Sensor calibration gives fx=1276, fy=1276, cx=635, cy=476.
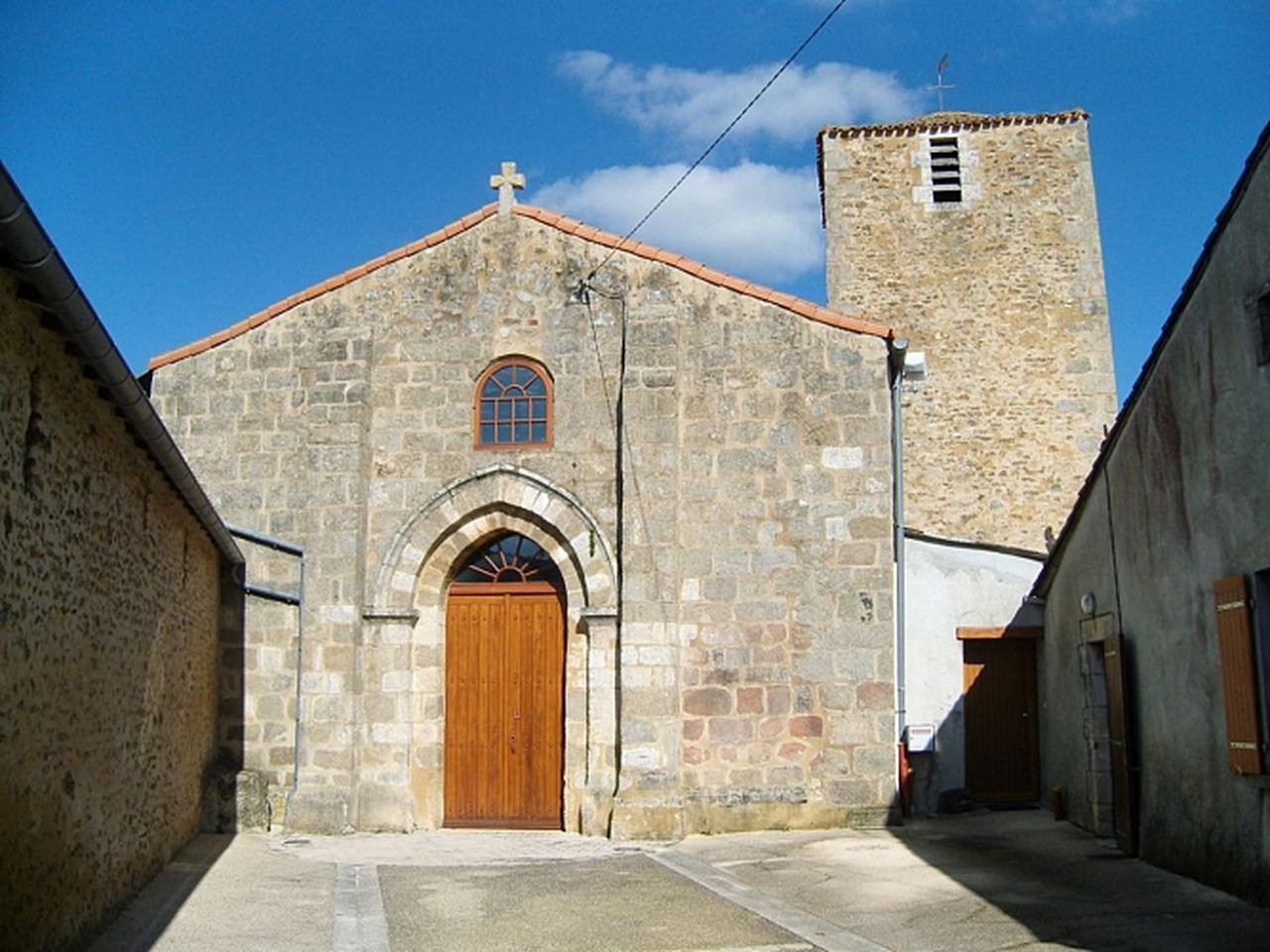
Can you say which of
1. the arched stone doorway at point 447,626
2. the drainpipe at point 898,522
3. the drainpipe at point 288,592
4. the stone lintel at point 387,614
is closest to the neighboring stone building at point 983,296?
the drainpipe at point 898,522

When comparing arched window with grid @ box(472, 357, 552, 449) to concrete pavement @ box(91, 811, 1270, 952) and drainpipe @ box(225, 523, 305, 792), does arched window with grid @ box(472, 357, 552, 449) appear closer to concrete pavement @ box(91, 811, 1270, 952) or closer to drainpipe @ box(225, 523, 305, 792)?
drainpipe @ box(225, 523, 305, 792)

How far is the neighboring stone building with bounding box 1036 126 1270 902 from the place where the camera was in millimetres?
7445

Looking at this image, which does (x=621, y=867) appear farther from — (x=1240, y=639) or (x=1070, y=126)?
(x=1070, y=126)

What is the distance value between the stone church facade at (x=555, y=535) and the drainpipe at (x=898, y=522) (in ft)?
0.67

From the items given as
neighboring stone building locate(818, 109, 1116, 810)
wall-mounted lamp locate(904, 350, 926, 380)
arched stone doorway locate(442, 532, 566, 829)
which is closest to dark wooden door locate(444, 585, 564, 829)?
arched stone doorway locate(442, 532, 566, 829)

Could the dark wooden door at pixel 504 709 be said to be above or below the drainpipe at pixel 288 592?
below

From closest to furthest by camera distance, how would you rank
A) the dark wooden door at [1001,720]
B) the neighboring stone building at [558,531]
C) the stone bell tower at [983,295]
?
the neighboring stone building at [558,531] → the dark wooden door at [1001,720] → the stone bell tower at [983,295]

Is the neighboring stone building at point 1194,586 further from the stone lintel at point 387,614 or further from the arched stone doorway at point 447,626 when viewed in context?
the stone lintel at point 387,614

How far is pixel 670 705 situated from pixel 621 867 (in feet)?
6.70

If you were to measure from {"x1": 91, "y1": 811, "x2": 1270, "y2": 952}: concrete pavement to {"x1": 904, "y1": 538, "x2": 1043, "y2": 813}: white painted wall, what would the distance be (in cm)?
Answer: 230

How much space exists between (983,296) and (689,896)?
15.0 metres

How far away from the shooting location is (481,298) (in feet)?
42.9

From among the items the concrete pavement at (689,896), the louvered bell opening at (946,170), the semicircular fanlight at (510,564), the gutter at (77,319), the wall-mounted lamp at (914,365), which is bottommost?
the concrete pavement at (689,896)

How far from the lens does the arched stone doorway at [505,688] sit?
12578 millimetres
